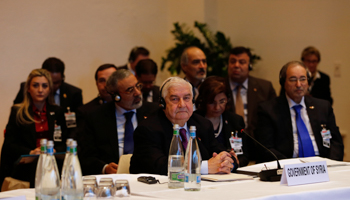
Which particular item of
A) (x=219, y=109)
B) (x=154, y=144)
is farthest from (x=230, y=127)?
(x=154, y=144)

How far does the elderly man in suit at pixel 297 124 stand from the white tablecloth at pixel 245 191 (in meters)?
1.49

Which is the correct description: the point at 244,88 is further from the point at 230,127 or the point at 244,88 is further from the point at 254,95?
the point at 230,127

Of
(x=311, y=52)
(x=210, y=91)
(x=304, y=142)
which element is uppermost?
(x=311, y=52)

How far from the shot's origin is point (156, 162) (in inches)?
112

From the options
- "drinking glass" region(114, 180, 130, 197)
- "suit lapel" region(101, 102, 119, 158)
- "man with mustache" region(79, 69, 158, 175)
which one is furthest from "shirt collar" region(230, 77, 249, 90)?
"drinking glass" region(114, 180, 130, 197)

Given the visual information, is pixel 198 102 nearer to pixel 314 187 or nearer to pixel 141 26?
pixel 314 187

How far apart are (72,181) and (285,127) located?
8.83 ft

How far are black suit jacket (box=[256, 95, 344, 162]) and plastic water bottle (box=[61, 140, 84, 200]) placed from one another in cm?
251

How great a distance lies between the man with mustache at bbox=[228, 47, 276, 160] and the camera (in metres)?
5.05

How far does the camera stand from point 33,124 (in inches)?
178

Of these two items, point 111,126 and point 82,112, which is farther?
point 82,112

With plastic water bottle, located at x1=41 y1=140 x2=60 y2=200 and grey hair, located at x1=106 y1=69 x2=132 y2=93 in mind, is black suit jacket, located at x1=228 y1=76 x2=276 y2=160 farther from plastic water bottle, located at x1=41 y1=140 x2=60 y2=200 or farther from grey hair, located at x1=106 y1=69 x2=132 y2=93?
plastic water bottle, located at x1=41 y1=140 x2=60 y2=200

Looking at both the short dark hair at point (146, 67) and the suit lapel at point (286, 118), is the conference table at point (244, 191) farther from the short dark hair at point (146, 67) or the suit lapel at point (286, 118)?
the short dark hair at point (146, 67)

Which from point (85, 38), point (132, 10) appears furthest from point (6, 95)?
point (132, 10)
